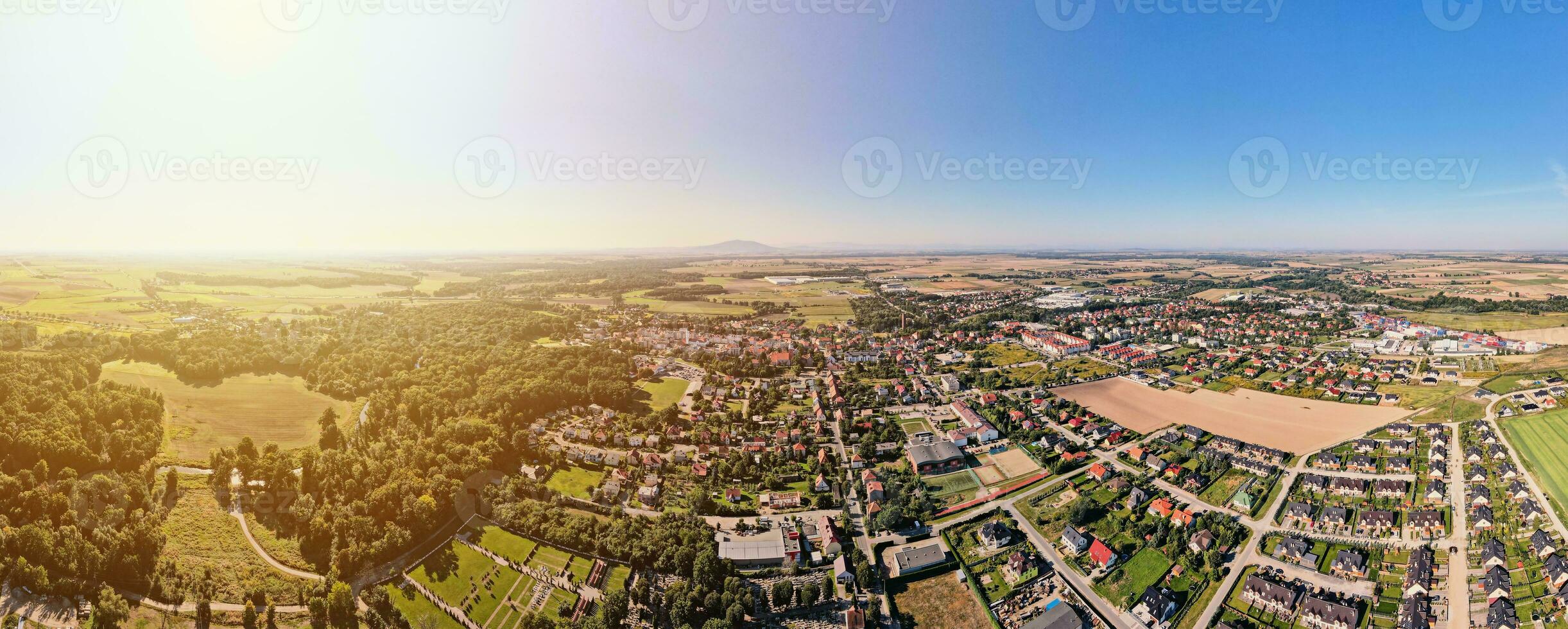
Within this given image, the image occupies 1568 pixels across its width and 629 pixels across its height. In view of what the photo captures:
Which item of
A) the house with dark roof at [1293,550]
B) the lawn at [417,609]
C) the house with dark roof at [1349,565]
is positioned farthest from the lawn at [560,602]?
the house with dark roof at [1349,565]

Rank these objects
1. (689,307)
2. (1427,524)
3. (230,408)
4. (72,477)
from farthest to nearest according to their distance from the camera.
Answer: (689,307)
(230,408)
(72,477)
(1427,524)

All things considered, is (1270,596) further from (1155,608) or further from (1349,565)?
(1155,608)

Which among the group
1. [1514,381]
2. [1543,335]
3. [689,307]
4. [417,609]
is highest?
[1543,335]

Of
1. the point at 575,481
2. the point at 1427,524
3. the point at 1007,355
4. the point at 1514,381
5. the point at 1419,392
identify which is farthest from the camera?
the point at 1007,355

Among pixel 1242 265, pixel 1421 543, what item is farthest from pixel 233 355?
pixel 1242 265

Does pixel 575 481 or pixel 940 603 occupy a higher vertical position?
pixel 575 481

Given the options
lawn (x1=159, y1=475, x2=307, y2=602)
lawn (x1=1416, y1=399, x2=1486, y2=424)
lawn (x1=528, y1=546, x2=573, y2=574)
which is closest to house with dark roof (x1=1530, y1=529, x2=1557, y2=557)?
lawn (x1=1416, y1=399, x2=1486, y2=424)

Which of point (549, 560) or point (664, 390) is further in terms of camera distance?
point (664, 390)

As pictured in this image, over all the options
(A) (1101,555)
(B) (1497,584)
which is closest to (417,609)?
(A) (1101,555)
